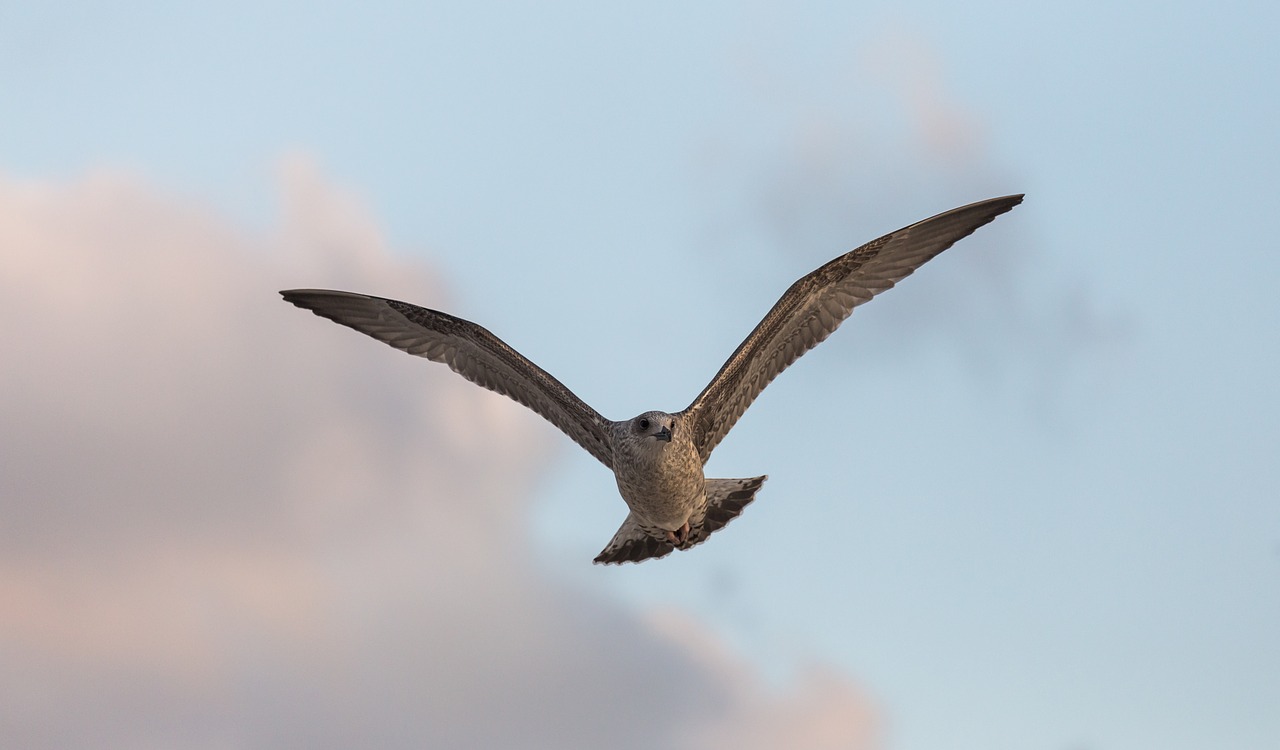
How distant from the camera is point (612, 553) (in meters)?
16.2

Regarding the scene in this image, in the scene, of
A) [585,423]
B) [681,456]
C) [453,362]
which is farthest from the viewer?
[453,362]

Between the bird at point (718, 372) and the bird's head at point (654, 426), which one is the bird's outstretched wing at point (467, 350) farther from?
the bird's head at point (654, 426)

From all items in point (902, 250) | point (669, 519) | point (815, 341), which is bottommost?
point (669, 519)

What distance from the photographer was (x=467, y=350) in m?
16.5

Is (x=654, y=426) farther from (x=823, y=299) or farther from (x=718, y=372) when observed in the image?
(x=823, y=299)

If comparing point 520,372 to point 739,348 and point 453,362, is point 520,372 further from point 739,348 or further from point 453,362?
point 739,348

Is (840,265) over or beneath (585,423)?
over

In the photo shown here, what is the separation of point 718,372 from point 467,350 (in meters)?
3.35

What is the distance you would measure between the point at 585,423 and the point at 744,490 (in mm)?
2081

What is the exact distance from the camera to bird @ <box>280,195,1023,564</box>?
15.1 m

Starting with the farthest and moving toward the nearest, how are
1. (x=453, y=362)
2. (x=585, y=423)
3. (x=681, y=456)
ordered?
(x=453, y=362), (x=585, y=423), (x=681, y=456)

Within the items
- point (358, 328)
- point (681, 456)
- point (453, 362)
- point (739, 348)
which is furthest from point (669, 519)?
point (358, 328)

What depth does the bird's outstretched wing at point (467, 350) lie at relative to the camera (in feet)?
51.4

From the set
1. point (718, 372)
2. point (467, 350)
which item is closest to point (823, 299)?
point (718, 372)
